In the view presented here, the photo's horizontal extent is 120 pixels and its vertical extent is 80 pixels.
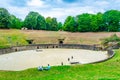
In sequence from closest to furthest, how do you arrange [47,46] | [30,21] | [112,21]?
[47,46] < [112,21] < [30,21]

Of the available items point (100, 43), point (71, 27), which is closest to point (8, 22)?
point (71, 27)

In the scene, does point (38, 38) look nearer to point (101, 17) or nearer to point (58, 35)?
point (58, 35)

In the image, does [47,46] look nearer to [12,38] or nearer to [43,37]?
[43,37]

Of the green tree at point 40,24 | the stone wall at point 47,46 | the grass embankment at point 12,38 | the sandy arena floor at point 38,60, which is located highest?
the green tree at point 40,24

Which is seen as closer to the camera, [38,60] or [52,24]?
[38,60]

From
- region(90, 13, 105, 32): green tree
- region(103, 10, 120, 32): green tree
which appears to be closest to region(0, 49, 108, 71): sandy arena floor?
region(90, 13, 105, 32): green tree

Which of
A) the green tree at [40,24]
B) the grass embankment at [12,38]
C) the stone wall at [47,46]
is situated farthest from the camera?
the green tree at [40,24]

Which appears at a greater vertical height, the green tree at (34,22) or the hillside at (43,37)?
the green tree at (34,22)

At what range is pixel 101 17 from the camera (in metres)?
80.7

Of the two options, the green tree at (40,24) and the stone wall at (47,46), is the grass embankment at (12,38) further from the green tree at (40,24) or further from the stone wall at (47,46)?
the green tree at (40,24)

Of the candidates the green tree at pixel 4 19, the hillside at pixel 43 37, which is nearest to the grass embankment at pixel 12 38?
the hillside at pixel 43 37

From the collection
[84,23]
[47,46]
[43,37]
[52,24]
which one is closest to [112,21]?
[84,23]

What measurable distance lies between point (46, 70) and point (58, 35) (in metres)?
46.3

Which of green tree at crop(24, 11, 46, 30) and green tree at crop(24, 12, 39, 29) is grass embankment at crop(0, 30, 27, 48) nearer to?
green tree at crop(24, 12, 39, 29)
